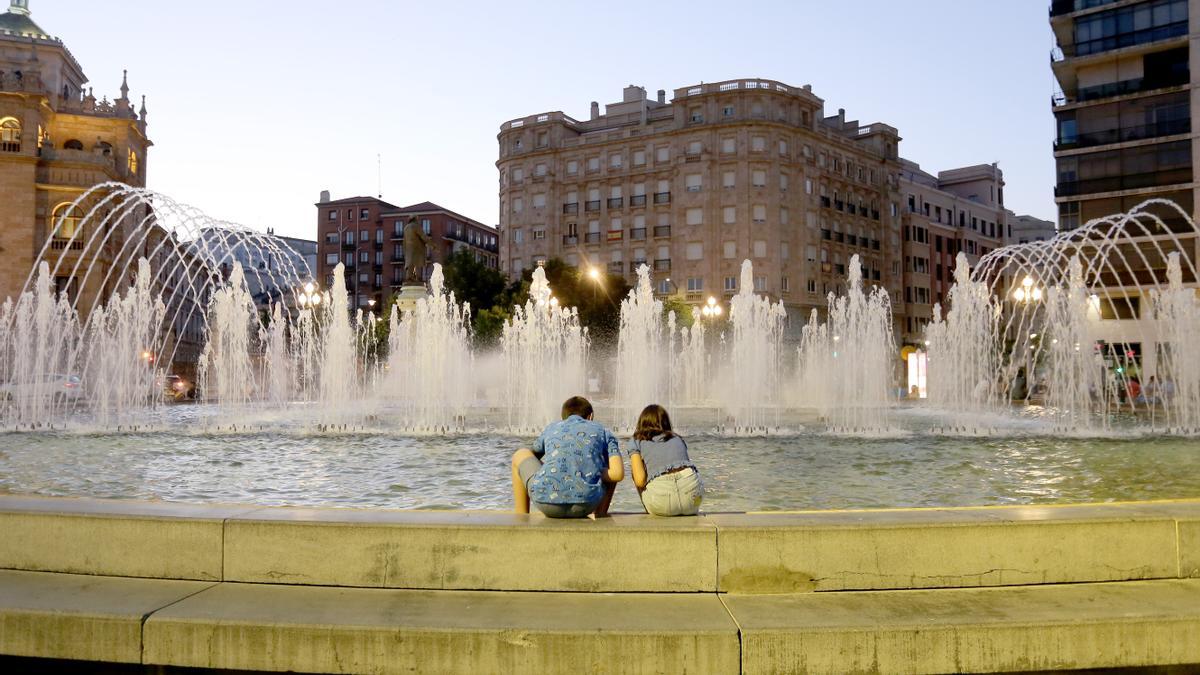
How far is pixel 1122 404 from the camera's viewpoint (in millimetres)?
33500

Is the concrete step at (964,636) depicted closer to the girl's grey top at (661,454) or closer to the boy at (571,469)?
the boy at (571,469)

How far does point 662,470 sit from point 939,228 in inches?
3174

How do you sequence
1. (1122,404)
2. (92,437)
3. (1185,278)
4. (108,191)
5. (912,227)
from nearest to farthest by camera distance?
(92,437) → (1122,404) → (1185,278) → (108,191) → (912,227)

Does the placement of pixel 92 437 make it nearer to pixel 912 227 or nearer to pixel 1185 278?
pixel 1185 278

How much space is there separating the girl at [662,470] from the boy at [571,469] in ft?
0.68

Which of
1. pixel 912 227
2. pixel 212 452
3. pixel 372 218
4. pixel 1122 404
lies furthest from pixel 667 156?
pixel 212 452

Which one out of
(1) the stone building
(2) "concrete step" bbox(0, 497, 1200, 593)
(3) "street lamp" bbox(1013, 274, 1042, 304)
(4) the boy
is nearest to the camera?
(2) "concrete step" bbox(0, 497, 1200, 593)

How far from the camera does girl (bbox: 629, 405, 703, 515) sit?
580 centimetres

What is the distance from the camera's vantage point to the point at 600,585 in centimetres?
490

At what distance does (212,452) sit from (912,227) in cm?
7063

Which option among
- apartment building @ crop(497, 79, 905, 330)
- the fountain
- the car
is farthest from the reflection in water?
apartment building @ crop(497, 79, 905, 330)

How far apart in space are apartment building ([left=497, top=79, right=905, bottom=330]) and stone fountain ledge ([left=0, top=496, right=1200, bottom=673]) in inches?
2319

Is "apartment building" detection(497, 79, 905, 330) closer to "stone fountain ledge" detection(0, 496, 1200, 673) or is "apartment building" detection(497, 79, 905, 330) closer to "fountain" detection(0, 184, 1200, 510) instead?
"fountain" detection(0, 184, 1200, 510)

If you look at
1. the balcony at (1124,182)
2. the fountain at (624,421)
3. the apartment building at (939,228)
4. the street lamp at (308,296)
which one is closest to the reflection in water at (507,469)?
the fountain at (624,421)
